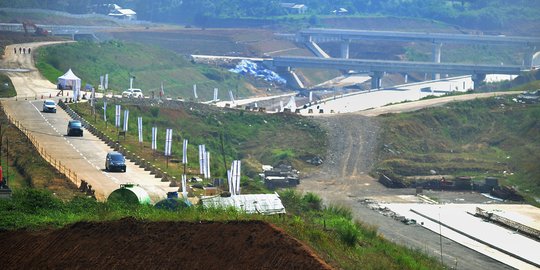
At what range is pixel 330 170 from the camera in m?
89.4

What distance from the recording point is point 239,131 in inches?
4016

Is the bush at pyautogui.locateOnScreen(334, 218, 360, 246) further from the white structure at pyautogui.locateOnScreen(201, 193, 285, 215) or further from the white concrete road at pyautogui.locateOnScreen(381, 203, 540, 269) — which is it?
the white concrete road at pyautogui.locateOnScreen(381, 203, 540, 269)

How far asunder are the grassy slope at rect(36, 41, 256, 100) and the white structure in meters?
69.3

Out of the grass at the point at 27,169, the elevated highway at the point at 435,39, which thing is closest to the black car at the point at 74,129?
the grass at the point at 27,169

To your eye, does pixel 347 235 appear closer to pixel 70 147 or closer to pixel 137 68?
pixel 70 147

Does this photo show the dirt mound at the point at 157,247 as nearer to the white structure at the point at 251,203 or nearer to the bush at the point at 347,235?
the bush at the point at 347,235

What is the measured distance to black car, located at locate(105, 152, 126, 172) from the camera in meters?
59.1

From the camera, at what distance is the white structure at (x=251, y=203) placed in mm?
45812

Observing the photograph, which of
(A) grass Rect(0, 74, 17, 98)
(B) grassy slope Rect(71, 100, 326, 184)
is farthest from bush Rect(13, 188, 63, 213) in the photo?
(A) grass Rect(0, 74, 17, 98)

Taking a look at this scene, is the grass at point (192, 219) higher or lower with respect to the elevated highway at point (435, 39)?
higher

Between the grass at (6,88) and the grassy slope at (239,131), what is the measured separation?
7164 mm

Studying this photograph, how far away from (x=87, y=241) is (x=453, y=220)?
3573 cm

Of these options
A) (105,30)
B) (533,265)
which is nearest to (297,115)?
(533,265)

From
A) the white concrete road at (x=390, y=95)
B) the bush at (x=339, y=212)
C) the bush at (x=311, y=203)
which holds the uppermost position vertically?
the bush at (x=311, y=203)
